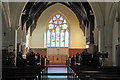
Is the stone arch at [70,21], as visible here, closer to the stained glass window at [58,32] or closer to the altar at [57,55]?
the stained glass window at [58,32]

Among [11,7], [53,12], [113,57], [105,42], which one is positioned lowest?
[113,57]


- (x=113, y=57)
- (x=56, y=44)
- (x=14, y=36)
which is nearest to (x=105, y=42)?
(x=113, y=57)

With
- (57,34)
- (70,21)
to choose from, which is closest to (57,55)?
(57,34)

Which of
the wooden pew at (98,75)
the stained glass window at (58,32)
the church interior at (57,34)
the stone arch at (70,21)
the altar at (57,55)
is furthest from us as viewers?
the stained glass window at (58,32)

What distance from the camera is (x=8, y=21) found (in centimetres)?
1258

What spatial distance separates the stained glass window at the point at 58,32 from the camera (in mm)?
23922

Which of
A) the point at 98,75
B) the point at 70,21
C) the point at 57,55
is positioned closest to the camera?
the point at 98,75

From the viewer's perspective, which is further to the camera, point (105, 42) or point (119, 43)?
point (105, 42)

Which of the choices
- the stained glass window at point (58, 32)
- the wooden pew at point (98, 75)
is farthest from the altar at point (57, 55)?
the wooden pew at point (98, 75)

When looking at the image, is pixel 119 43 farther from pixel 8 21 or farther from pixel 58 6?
pixel 58 6

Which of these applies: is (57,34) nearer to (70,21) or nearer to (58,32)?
(58,32)

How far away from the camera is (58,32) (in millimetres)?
24094

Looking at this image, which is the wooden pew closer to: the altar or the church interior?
the church interior

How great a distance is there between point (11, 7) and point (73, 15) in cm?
1119
